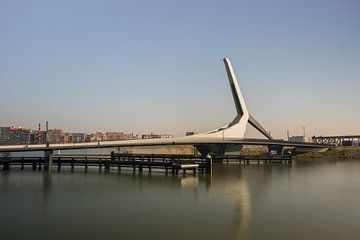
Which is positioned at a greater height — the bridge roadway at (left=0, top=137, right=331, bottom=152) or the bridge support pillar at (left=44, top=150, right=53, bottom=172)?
the bridge roadway at (left=0, top=137, right=331, bottom=152)

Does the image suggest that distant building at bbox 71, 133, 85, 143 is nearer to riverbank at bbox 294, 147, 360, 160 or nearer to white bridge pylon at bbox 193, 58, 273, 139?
white bridge pylon at bbox 193, 58, 273, 139

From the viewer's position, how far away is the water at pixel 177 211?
1138cm

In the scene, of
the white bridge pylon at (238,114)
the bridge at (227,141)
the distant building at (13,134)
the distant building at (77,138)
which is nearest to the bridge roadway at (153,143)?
the bridge at (227,141)

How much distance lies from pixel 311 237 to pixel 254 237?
1.87 meters

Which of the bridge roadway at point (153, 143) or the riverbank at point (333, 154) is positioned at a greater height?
the bridge roadway at point (153, 143)

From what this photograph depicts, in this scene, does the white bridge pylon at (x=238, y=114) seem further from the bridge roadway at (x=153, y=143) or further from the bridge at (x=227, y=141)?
the bridge roadway at (x=153, y=143)

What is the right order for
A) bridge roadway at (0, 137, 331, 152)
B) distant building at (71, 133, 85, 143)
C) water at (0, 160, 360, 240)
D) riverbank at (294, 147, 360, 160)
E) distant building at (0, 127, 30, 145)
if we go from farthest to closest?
distant building at (0, 127, 30, 145), distant building at (71, 133, 85, 143), riverbank at (294, 147, 360, 160), bridge roadway at (0, 137, 331, 152), water at (0, 160, 360, 240)

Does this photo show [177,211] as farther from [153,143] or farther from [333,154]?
[333,154]

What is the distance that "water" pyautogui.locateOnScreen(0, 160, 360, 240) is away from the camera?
11.4m

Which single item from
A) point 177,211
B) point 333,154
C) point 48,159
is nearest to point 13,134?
point 48,159

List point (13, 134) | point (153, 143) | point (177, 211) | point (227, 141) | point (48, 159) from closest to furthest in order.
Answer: point (177, 211)
point (48, 159)
point (153, 143)
point (227, 141)
point (13, 134)

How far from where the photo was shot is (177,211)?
14742mm

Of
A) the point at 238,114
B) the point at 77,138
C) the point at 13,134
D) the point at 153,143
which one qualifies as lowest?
the point at 153,143

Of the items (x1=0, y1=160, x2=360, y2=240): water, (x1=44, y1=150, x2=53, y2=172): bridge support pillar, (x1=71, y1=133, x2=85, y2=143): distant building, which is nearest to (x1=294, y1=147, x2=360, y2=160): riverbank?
(x1=0, y1=160, x2=360, y2=240): water
